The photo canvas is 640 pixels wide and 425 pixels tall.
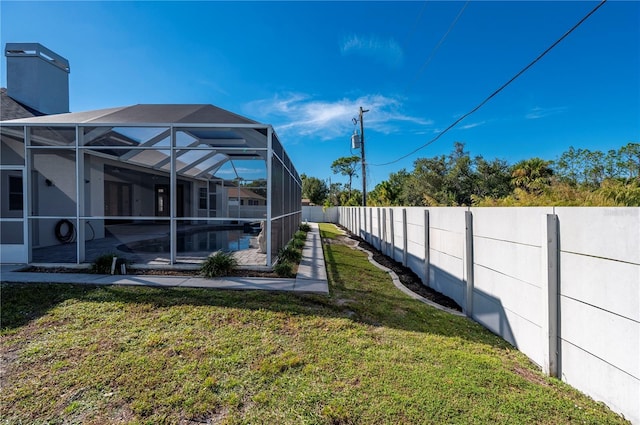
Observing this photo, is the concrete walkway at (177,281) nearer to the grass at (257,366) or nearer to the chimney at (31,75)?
the grass at (257,366)

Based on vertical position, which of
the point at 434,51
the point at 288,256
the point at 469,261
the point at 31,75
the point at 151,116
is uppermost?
the point at 434,51

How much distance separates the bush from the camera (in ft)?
18.7

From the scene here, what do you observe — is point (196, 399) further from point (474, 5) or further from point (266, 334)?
point (474, 5)

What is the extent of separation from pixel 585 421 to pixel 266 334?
2906mm

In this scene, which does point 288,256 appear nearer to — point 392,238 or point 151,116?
point 392,238

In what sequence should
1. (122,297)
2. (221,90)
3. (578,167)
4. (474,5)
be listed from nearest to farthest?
(122,297) → (474,5) → (221,90) → (578,167)

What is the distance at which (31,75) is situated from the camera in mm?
10656

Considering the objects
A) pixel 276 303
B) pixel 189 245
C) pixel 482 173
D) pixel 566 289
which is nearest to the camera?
pixel 566 289

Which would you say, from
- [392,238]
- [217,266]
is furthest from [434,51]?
[217,266]

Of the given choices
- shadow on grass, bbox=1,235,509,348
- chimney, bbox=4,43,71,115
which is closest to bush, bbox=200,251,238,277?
shadow on grass, bbox=1,235,509,348

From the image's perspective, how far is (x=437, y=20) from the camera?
29.5 ft

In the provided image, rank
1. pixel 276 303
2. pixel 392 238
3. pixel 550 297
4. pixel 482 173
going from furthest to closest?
pixel 482 173 → pixel 392 238 → pixel 276 303 → pixel 550 297

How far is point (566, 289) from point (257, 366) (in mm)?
2979

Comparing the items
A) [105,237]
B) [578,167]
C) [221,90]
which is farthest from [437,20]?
[578,167]
